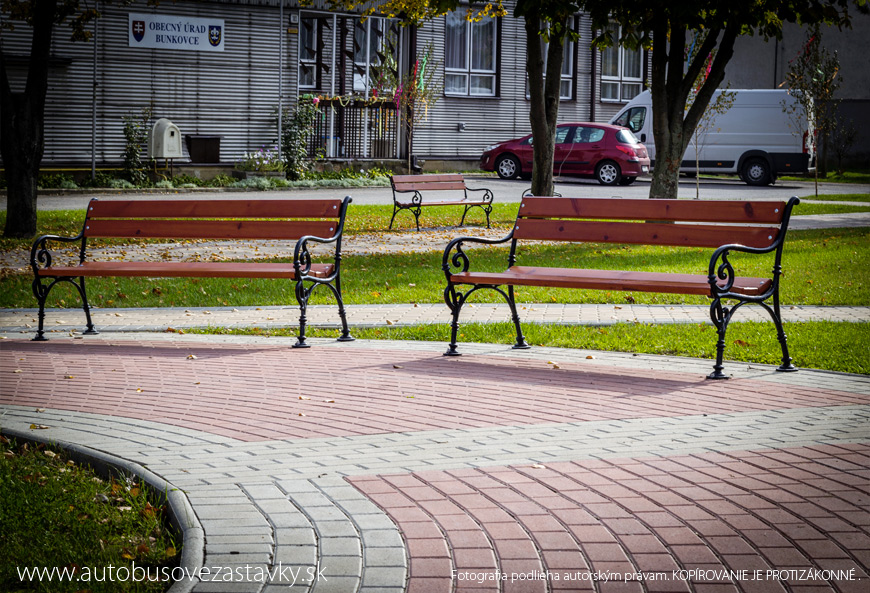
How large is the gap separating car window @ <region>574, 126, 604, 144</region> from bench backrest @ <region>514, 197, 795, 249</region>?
22.0 m

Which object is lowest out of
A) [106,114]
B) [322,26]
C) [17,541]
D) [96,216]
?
[17,541]

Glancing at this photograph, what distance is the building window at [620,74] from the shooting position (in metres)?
38.9

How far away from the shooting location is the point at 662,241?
26.8 feet

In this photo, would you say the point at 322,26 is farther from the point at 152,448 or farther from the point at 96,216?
the point at 152,448

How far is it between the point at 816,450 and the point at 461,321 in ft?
14.7

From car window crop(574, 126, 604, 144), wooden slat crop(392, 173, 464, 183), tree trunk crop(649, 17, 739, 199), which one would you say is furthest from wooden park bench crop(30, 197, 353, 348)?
car window crop(574, 126, 604, 144)

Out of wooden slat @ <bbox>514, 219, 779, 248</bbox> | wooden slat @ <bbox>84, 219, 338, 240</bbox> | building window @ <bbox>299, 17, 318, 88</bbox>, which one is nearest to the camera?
wooden slat @ <bbox>514, 219, 779, 248</bbox>

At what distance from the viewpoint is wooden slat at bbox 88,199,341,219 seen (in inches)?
353

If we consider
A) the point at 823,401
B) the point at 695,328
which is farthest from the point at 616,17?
the point at 823,401

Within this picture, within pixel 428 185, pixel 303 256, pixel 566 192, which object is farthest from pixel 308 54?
pixel 303 256

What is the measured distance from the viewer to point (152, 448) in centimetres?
505

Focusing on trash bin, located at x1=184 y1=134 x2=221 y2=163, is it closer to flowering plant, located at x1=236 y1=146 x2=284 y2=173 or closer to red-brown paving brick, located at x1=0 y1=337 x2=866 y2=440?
flowering plant, located at x1=236 y1=146 x2=284 y2=173

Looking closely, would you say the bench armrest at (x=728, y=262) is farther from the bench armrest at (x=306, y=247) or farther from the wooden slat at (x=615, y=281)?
the bench armrest at (x=306, y=247)

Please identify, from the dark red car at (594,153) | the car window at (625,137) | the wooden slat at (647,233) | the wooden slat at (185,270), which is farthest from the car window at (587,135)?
the wooden slat at (185,270)
